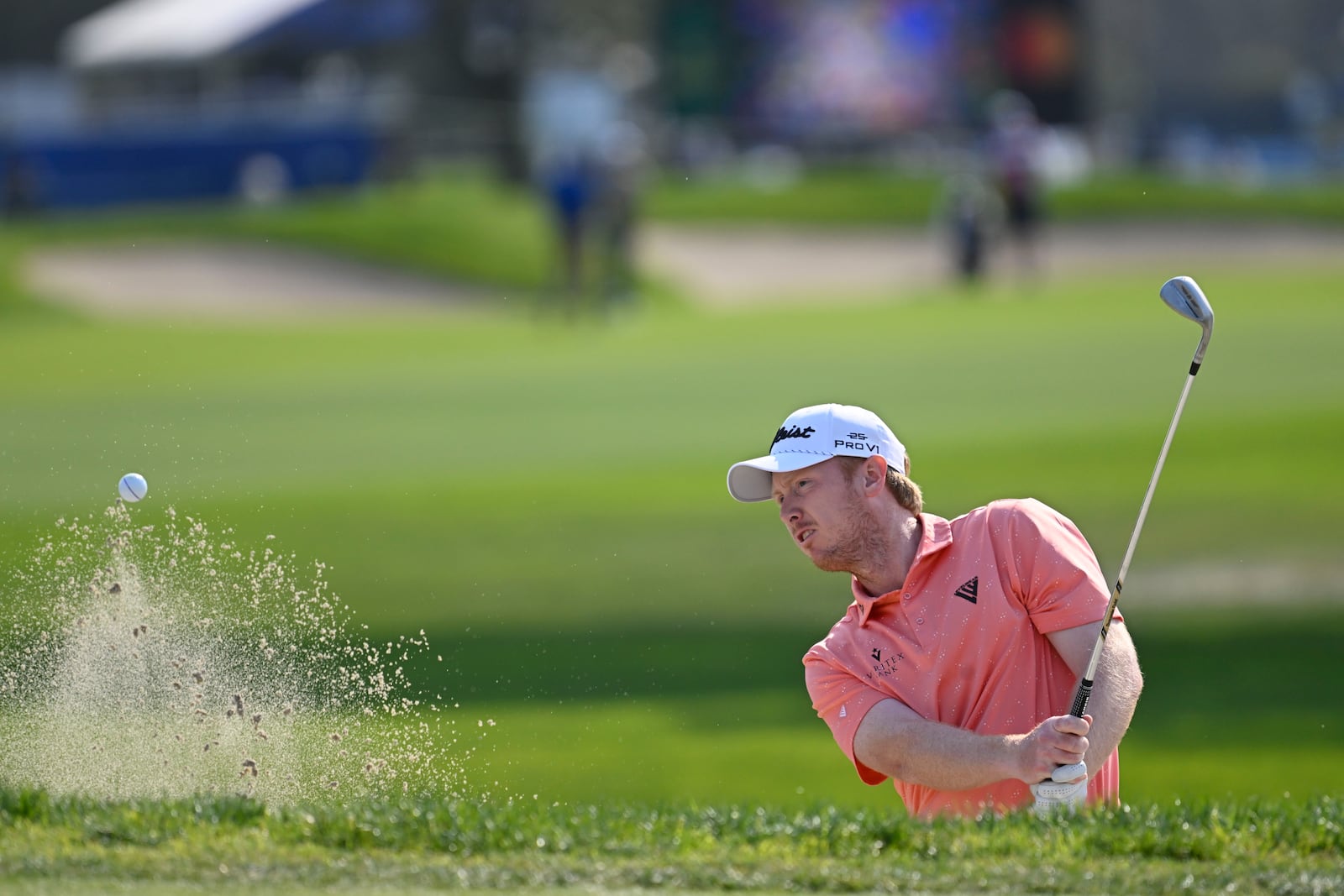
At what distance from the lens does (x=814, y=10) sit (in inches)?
2151

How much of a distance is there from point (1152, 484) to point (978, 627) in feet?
1.59

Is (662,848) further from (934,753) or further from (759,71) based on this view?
(759,71)

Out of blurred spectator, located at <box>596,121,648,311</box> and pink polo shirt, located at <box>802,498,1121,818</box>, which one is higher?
blurred spectator, located at <box>596,121,648,311</box>

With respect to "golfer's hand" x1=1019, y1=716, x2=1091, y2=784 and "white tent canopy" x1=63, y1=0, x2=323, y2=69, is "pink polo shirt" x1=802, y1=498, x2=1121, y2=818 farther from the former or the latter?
"white tent canopy" x1=63, y1=0, x2=323, y2=69

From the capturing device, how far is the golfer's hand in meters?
3.86

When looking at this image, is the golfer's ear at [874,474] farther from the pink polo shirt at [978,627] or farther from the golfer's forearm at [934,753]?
the golfer's forearm at [934,753]

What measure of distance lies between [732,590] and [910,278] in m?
26.6

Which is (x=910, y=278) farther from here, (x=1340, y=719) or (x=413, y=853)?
(x=413, y=853)

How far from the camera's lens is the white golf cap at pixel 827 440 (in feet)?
13.9

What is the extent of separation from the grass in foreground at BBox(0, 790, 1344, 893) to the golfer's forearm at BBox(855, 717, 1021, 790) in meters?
0.15

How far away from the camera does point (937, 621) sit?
4.21 m

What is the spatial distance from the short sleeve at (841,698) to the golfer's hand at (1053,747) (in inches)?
14.7

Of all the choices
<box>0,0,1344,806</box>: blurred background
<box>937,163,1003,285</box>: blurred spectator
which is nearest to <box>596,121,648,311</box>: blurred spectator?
<box>0,0,1344,806</box>: blurred background

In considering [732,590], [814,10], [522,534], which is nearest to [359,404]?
[522,534]
